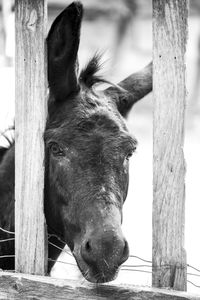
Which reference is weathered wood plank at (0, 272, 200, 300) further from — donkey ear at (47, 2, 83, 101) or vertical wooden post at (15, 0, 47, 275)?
donkey ear at (47, 2, 83, 101)

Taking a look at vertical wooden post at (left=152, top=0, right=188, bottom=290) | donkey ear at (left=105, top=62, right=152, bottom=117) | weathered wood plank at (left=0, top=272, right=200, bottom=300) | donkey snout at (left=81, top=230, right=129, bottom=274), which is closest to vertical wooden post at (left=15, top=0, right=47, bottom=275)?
weathered wood plank at (left=0, top=272, right=200, bottom=300)

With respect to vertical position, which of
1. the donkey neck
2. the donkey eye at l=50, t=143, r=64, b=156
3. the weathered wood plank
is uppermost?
the donkey eye at l=50, t=143, r=64, b=156

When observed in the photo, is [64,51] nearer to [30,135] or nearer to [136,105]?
[30,135]

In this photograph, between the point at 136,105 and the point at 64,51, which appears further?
the point at 136,105

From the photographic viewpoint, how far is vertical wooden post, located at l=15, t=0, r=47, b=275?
9.82 ft

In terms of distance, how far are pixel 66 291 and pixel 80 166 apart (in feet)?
2.36

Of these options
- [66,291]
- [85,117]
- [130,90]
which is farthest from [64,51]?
[66,291]

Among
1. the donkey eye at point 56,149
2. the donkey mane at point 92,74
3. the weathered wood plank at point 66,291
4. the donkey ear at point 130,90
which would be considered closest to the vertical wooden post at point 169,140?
the weathered wood plank at point 66,291

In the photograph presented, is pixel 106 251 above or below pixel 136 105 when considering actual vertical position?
below

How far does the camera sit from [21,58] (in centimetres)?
303

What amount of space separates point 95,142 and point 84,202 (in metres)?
0.37

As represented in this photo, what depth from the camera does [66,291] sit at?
9.17 feet

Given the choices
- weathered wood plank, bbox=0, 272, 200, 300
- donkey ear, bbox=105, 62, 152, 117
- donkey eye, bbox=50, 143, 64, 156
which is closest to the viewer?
weathered wood plank, bbox=0, 272, 200, 300

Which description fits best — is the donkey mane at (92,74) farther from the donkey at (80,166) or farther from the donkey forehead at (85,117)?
the donkey forehead at (85,117)
